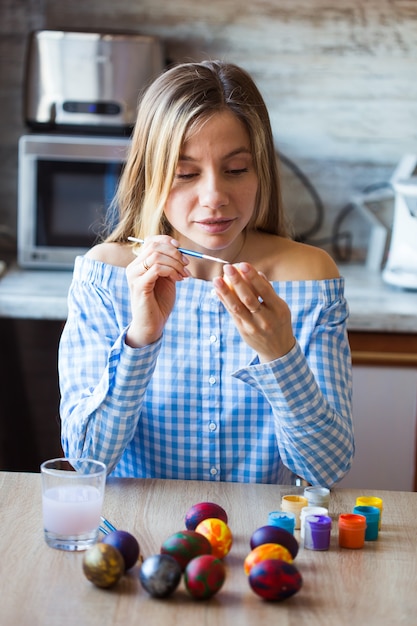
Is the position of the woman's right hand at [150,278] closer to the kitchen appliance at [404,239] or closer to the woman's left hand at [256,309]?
the woman's left hand at [256,309]

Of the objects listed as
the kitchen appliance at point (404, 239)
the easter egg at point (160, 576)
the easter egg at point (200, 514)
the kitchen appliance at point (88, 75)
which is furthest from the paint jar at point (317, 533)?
the kitchen appliance at point (88, 75)

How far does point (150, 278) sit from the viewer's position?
1343mm

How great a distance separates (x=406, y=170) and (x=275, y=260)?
1317 millimetres

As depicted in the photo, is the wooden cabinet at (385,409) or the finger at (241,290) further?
the wooden cabinet at (385,409)

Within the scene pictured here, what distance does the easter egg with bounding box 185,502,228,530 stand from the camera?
3.78 ft

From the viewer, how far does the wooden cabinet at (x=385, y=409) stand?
2.42 metres

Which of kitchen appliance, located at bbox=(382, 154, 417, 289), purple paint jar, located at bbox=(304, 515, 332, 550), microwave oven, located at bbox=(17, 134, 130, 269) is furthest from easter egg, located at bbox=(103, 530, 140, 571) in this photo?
kitchen appliance, located at bbox=(382, 154, 417, 289)

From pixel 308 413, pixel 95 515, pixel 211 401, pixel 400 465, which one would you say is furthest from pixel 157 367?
pixel 400 465

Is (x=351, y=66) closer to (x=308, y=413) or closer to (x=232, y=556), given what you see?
(x=308, y=413)

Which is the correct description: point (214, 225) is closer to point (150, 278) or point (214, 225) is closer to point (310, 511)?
point (150, 278)

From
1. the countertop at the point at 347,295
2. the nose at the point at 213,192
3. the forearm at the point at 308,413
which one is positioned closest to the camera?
the forearm at the point at 308,413

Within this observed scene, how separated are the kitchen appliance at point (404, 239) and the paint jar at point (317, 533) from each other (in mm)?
1571

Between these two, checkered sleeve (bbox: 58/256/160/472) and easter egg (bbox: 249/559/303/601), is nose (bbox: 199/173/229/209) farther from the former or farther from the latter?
easter egg (bbox: 249/559/303/601)

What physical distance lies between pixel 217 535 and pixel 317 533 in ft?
0.42
